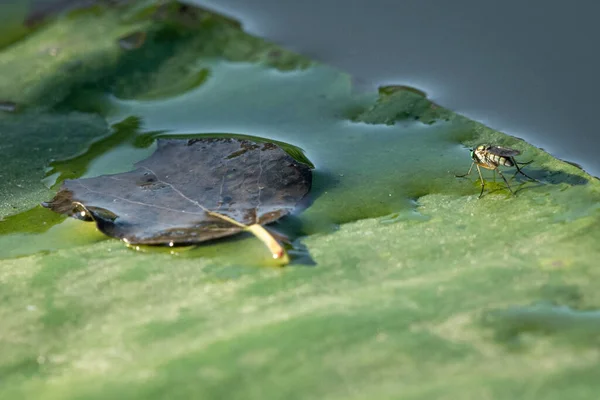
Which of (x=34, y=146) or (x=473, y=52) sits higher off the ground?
(x=473, y=52)

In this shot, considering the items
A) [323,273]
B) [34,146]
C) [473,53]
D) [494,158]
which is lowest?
[34,146]

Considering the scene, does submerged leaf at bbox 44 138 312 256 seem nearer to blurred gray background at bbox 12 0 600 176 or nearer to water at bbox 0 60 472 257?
water at bbox 0 60 472 257

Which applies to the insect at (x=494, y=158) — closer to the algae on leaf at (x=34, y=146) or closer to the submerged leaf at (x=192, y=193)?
the submerged leaf at (x=192, y=193)

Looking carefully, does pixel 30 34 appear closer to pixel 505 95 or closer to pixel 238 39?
pixel 238 39

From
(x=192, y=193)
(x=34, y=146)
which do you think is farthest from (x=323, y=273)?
(x=34, y=146)

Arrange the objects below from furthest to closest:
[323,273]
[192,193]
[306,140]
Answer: [306,140] < [192,193] < [323,273]

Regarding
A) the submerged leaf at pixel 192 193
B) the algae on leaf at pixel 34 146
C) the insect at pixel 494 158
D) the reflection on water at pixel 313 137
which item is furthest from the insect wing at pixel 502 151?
the algae on leaf at pixel 34 146

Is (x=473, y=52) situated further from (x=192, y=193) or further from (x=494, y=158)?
(x=192, y=193)
